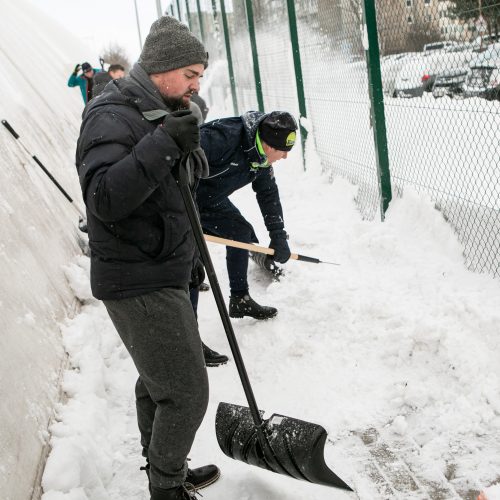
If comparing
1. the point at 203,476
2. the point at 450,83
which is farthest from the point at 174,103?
the point at 450,83

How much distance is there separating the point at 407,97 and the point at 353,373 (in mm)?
2527

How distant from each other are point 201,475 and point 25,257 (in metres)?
1.81

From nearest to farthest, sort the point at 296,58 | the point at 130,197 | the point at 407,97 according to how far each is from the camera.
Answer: the point at 130,197 → the point at 407,97 → the point at 296,58

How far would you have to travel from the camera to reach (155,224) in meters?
2.04

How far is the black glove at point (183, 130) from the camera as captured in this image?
1897mm

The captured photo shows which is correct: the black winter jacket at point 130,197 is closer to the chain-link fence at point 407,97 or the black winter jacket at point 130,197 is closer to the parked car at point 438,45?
the chain-link fence at point 407,97

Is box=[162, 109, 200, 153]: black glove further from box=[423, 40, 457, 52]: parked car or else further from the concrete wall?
box=[423, 40, 457, 52]: parked car

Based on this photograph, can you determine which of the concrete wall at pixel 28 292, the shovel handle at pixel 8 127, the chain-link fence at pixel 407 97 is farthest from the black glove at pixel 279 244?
the shovel handle at pixel 8 127

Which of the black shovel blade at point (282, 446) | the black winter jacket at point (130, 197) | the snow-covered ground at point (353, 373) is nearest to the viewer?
the black winter jacket at point (130, 197)

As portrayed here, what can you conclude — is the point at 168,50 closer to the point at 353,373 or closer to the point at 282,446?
the point at 282,446

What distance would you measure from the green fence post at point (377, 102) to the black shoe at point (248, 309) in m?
1.70

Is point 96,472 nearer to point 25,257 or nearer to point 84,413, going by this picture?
point 84,413

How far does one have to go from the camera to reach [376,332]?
374 cm

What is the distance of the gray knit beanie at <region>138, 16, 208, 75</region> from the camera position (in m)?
2.08
